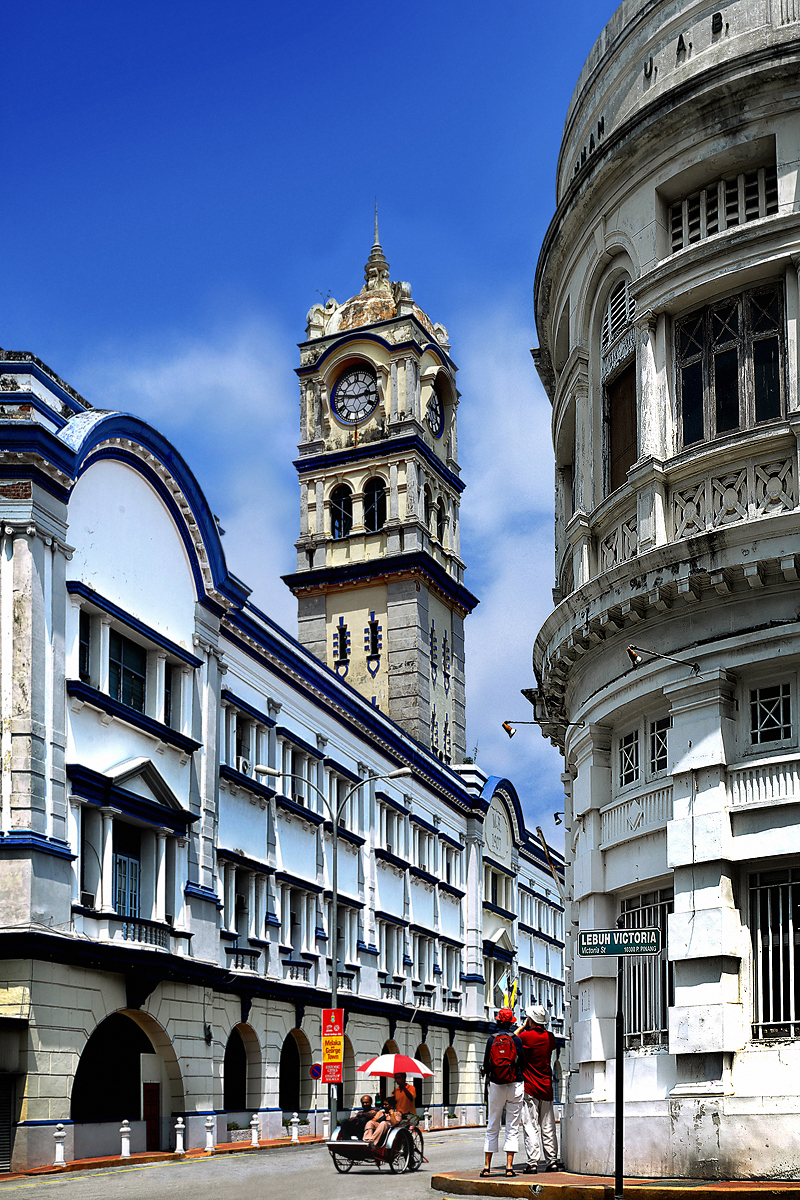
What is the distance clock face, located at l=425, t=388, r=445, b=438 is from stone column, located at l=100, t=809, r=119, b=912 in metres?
49.6

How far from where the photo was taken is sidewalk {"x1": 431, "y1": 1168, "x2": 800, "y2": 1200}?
14633 millimetres

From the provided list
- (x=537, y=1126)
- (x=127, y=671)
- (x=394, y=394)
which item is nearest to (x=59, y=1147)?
(x=127, y=671)

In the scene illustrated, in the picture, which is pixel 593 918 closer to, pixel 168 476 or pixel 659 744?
pixel 659 744

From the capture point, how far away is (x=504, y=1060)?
17.9m

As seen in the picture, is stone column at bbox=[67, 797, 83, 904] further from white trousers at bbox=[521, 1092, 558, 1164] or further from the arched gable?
white trousers at bbox=[521, 1092, 558, 1164]

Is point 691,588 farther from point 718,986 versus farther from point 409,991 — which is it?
point 409,991

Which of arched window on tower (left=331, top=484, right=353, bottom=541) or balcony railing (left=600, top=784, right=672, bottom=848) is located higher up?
arched window on tower (left=331, top=484, right=353, bottom=541)

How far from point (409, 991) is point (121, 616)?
2784cm

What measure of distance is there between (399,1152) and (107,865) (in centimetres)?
951

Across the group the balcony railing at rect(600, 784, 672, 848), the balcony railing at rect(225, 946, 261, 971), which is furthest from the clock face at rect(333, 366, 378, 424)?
the balcony railing at rect(600, 784, 672, 848)

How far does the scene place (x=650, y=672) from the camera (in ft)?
61.8

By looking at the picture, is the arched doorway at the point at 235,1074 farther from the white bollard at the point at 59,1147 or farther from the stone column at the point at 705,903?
the stone column at the point at 705,903

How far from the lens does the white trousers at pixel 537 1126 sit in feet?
61.0

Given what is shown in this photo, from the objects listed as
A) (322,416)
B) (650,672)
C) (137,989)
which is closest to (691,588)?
(650,672)
